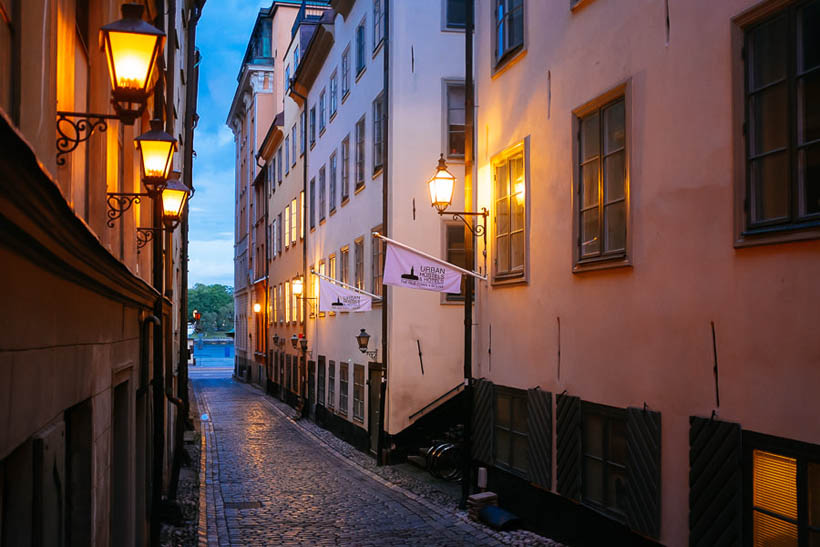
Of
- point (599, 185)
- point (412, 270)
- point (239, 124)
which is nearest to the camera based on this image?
point (599, 185)

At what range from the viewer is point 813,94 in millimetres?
6832

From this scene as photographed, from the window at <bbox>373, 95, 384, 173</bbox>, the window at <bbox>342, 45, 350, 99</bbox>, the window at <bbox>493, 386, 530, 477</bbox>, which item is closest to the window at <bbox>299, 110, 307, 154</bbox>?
the window at <bbox>342, 45, 350, 99</bbox>

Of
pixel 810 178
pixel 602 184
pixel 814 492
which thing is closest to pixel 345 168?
pixel 602 184

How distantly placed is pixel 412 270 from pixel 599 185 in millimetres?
3839

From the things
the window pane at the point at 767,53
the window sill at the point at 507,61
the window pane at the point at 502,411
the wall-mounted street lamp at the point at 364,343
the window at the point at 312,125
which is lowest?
the window pane at the point at 502,411

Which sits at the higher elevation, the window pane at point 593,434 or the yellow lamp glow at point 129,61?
the yellow lamp glow at point 129,61

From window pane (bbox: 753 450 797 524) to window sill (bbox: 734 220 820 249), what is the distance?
1.80 meters

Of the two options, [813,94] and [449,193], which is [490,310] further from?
[813,94]

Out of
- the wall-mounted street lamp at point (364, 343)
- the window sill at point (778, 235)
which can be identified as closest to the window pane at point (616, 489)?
the window sill at point (778, 235)

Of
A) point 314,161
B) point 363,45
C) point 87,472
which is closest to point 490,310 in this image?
point 87,472

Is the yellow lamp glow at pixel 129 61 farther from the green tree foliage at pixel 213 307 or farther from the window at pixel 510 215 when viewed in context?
the green tree foliage at pixel 213 307

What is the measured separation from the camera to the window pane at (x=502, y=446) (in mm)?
13055

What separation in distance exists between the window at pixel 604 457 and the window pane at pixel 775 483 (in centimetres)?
236

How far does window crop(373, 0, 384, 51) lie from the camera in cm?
2197
